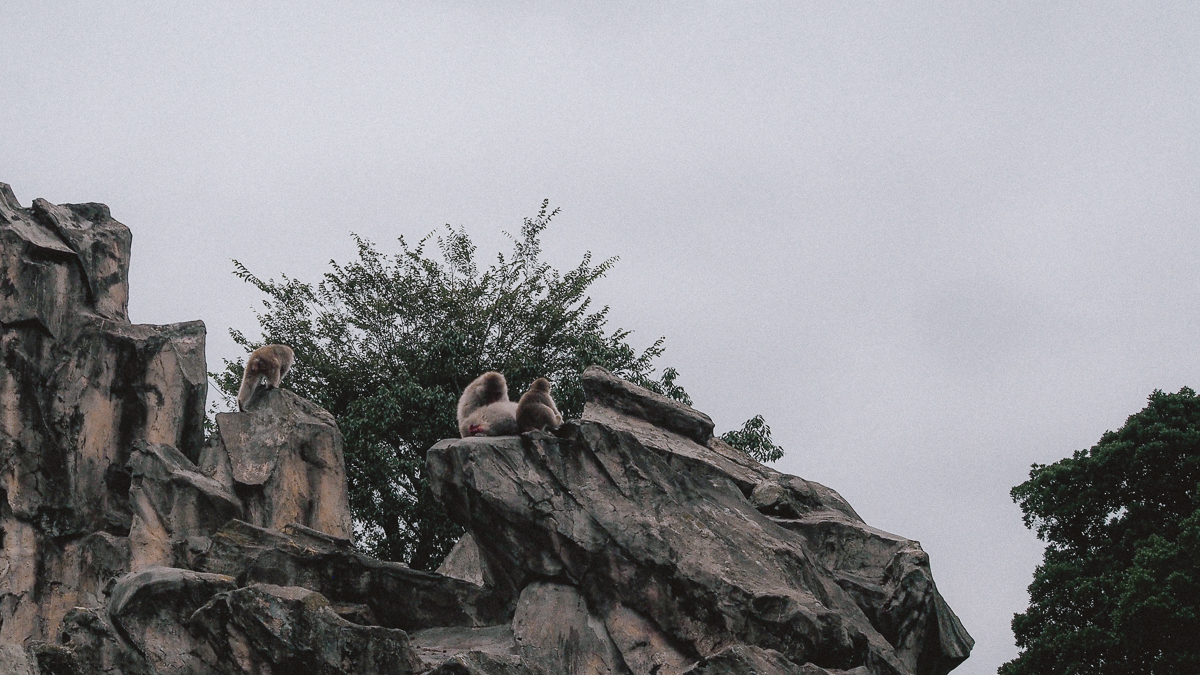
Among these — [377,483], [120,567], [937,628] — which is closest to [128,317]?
[120,567]

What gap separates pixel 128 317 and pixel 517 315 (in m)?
10.6

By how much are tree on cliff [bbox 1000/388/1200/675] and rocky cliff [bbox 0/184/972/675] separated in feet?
30.2

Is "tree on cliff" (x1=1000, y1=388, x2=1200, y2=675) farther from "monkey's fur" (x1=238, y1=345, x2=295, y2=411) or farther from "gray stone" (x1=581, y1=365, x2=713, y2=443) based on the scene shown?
"monkey's fur" (x1=238, y1=345, x2=295, y2=411)

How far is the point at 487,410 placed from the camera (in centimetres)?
1731

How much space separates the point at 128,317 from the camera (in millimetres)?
22922

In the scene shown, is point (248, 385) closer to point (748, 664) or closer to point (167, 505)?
point (167, 505)

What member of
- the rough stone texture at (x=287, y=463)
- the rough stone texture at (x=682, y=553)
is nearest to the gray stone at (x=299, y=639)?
the rough stone texture at (x=682, y=553)

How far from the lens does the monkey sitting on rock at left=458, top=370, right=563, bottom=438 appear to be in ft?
55.2

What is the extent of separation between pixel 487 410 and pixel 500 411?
194 mm

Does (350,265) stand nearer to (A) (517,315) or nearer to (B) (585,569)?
(A) (517,315)

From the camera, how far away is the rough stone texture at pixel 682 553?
49.3 ft

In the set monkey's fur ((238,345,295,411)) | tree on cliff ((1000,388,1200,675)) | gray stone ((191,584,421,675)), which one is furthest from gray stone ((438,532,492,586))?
tree on cliff ((1000,388,1200,675))

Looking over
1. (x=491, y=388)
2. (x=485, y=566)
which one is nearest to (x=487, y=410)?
(x=491, y=388)

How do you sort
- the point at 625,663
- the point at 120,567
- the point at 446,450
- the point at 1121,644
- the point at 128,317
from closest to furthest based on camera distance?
the point at 625,663 → the point at 446,450 → the point at 120,567 → the point at 128,317 → the point at 1121,644
